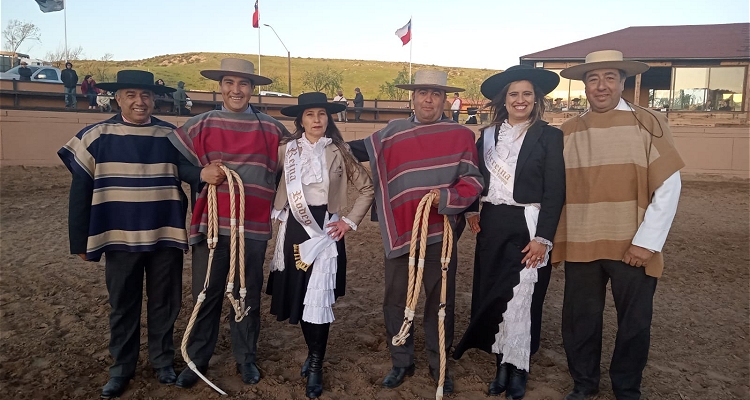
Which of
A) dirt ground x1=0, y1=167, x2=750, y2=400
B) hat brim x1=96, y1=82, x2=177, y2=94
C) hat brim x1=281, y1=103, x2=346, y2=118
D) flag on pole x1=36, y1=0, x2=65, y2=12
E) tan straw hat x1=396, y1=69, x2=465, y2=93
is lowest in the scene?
dirt ground x1=0, y1=167, x2=750, y2=400

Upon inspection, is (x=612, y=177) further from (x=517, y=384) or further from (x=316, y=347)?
(x=316, y=347)

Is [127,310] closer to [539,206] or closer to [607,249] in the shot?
[539,206]

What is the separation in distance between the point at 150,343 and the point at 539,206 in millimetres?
2583

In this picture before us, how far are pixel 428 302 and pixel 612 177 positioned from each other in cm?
133

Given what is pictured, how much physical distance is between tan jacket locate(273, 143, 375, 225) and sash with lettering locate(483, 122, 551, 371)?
78 centimetres

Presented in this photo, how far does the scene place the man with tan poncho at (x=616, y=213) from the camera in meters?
2.83

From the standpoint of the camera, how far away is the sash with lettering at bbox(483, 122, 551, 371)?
9.93ft

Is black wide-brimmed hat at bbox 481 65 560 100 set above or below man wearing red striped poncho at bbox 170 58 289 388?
above

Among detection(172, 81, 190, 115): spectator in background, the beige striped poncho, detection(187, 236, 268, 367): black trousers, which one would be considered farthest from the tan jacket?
detection(172, 81, 190, 115): spectator in background

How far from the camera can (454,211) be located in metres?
2.99

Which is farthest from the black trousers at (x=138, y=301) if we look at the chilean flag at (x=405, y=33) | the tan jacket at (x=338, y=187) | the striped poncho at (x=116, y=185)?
the chilean flag at (x=405, y=33)

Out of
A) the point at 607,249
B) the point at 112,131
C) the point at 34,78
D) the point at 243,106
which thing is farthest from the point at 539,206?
the point at 34,78

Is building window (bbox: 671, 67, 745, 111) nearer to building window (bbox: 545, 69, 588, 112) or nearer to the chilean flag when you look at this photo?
building window (bbox: 545, 69, 588, 112)

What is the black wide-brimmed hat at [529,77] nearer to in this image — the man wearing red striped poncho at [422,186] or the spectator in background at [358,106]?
the man wearing red striped poncho at [422,186]
